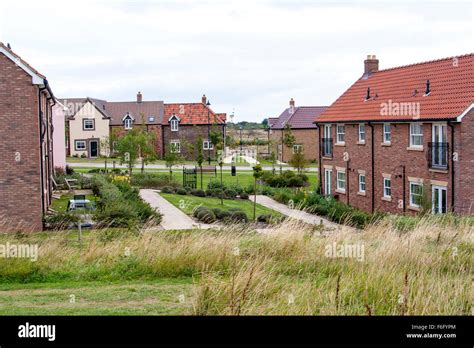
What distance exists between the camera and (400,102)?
105ft

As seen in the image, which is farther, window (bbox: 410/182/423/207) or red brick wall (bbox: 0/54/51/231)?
window (bbox: 410/182/423/207)

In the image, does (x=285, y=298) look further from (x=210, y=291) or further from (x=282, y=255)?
(x=282, y=255)

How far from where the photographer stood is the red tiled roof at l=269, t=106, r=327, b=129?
7069cm

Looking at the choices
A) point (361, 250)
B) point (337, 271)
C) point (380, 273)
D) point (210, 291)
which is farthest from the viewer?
point (361, 250)

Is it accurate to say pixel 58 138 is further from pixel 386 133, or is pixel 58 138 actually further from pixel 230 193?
pixel 386 133

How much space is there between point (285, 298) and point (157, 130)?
6403 centimetres

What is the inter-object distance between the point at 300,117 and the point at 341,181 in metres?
35.1

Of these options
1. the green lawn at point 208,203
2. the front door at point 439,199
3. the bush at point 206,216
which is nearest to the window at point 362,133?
the green lawn at point 208,203

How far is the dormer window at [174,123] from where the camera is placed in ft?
234

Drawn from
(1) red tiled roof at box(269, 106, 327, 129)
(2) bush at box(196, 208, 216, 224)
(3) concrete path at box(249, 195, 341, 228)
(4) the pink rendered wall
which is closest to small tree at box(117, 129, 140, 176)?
(4) the pink rendered wall

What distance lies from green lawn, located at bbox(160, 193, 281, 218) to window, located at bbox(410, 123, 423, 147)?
6.62 m

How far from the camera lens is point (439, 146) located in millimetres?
27250

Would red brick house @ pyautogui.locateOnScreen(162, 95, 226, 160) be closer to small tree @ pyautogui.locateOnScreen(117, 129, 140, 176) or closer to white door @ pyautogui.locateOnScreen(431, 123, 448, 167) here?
small tree @ pyautogui.locateOnScreen(117, 129, 140, 176)
